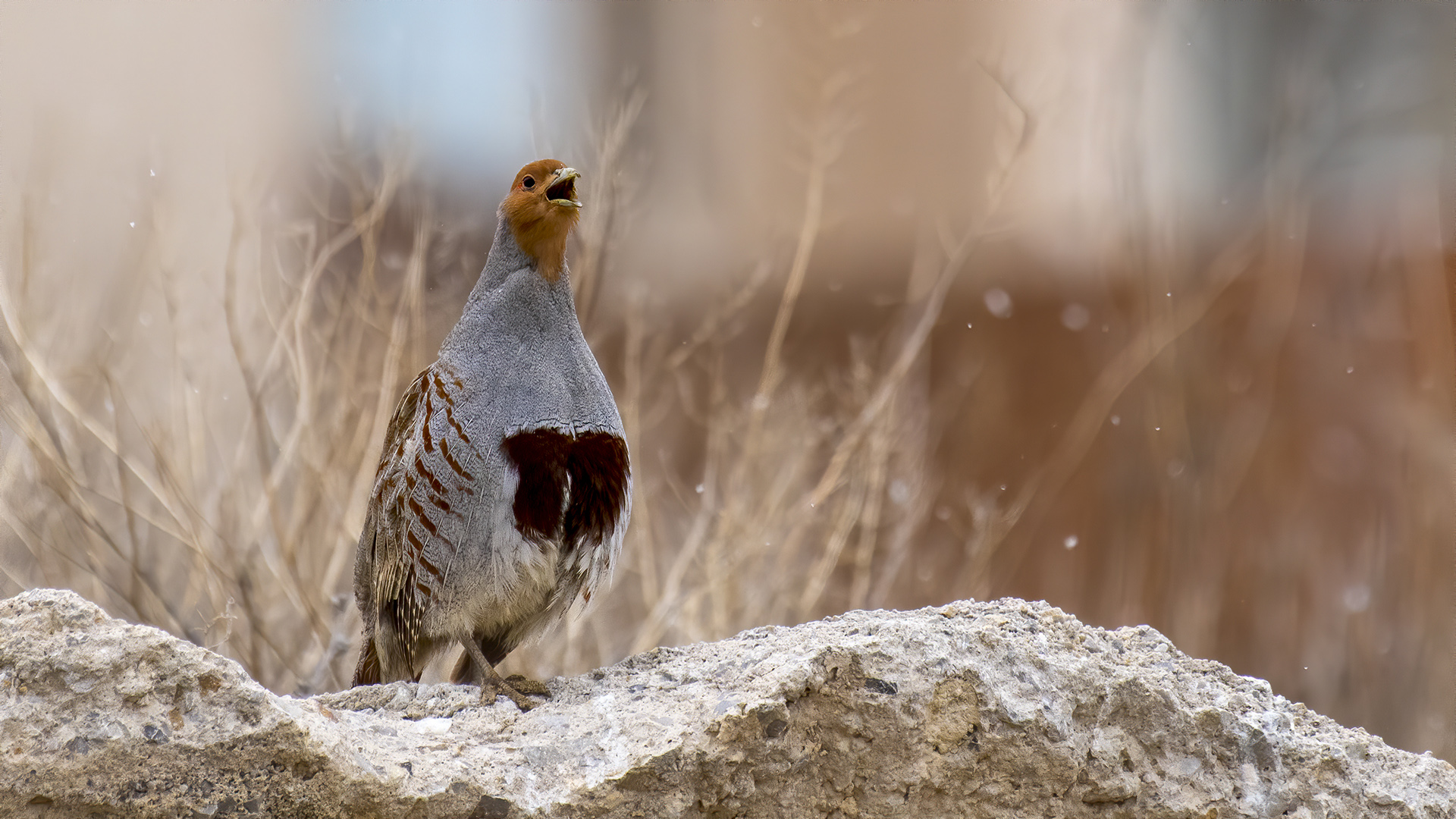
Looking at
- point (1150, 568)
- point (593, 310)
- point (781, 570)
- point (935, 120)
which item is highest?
point (935, 120)

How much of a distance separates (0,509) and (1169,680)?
8.70 feet

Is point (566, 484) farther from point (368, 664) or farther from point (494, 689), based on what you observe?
point (368, 664)

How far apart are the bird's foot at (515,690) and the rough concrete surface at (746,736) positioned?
27mm

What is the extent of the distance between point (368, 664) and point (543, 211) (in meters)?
1.02

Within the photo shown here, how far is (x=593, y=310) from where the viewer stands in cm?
340

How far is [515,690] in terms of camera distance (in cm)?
197

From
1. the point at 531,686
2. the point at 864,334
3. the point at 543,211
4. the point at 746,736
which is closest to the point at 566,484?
the point at 531,686

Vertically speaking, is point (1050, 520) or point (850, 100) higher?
point (850, 100)

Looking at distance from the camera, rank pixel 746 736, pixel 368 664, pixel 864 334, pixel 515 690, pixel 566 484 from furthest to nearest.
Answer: pixel 864 334 → pixel 368 664 → pixel 566 484 → pixel 515 690 → pixel 746 736

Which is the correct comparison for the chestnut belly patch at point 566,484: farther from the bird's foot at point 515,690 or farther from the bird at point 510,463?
the bird's foot at point 515,690

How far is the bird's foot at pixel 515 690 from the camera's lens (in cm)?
194

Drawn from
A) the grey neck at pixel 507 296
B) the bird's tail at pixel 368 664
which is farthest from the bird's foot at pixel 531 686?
the grey neck at pixel 507 296

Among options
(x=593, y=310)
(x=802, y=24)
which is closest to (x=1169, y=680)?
(x=593, y=310)

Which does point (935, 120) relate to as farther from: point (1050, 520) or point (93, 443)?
point (93, 443)
